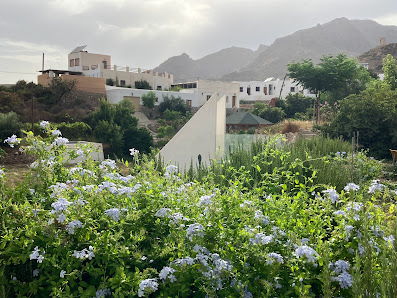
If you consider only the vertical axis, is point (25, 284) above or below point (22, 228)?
below

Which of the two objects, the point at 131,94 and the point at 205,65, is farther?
the point at 205,65

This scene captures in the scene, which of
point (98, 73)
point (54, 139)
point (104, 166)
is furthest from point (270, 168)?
point (98, 73)

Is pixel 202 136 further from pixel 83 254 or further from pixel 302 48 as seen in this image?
pixel 302 48

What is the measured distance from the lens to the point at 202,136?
9516 millimetres

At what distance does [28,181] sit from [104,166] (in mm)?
716

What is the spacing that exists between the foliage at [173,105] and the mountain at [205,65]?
390 feet

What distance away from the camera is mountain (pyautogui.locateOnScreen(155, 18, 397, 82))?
159 meters

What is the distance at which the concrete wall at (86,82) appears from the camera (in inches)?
1683

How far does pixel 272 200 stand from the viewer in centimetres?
299

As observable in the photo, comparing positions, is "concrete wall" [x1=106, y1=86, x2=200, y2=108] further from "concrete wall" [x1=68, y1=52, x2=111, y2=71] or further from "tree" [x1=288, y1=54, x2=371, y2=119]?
"tree" [x1=288, y1=54, x2=371, y2=119]

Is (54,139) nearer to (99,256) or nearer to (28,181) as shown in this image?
(28,181)

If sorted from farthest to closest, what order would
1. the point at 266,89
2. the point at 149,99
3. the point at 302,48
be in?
Result: the point at 302,48 < the point at 266,89 < the point at 149,99

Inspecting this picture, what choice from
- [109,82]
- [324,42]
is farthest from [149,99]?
[324,42]

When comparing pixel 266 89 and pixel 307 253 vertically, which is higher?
pixel 266 89
